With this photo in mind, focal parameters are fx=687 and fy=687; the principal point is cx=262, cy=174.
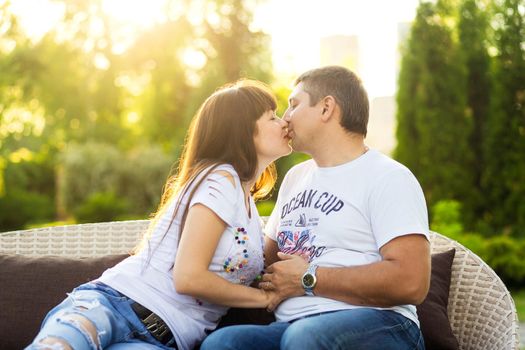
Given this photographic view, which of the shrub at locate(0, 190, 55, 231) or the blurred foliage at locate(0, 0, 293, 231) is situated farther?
the blurred foliage at locate(0, 0, 293, 231)


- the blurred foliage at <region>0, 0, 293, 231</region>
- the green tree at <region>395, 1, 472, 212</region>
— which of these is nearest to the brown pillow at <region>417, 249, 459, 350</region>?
the green tree at <region>395, 1, 472, 212</region>

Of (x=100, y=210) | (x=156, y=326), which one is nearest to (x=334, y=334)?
(x=156, y=326)

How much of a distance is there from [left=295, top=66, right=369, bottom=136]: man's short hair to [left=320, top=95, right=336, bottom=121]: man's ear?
0.01 m

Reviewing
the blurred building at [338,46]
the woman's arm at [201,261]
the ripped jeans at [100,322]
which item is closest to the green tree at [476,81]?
the woman's arm at [201,261]

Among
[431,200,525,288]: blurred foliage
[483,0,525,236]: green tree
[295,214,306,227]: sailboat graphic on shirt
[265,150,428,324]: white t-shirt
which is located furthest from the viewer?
[483,0,525,236]: green tree

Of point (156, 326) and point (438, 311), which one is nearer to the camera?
point (156, 326)

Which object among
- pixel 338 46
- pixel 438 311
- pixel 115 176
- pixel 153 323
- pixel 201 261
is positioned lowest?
pixel 115 176

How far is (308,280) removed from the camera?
234 cm

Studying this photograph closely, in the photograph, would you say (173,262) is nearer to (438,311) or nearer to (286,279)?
(286,279)

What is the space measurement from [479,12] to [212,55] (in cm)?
964

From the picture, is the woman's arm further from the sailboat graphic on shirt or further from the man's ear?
the man's ear

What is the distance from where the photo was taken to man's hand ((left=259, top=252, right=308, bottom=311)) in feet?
7.80

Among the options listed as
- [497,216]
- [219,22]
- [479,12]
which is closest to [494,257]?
[497,216]

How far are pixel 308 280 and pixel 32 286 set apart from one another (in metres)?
1.18
